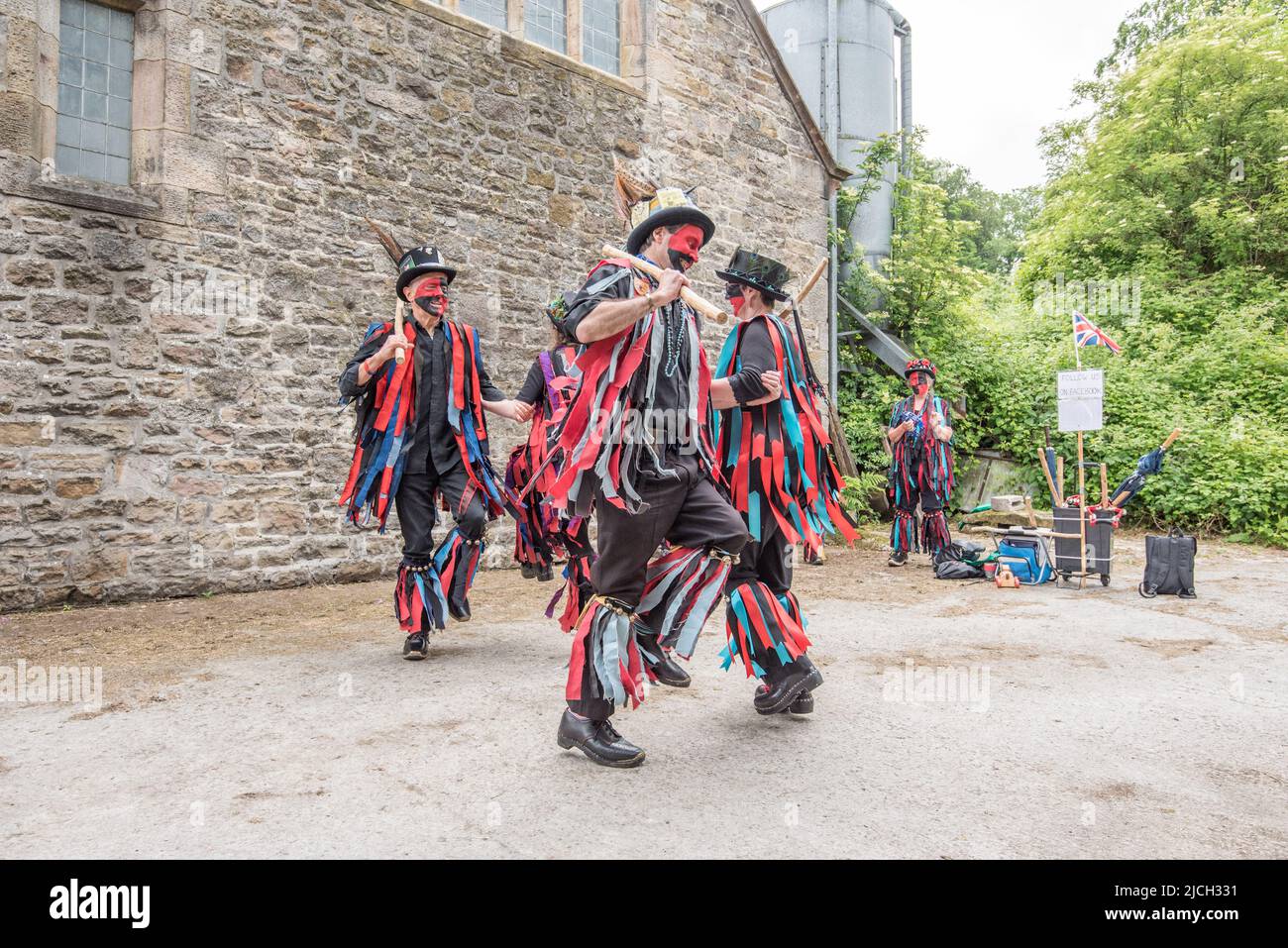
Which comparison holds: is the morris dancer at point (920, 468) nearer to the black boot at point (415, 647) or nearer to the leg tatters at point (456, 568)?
the leg tatters at point (456, 568)

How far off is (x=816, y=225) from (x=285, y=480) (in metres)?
7.93

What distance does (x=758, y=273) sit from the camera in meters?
3.82

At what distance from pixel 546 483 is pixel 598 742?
2.06 metres

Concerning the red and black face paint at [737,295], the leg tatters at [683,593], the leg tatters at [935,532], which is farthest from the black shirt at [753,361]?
the leg tatters at [935,532]

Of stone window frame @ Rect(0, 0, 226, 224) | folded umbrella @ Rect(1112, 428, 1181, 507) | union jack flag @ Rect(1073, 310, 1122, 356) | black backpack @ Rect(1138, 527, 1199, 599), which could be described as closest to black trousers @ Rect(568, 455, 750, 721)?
stone window frame @ Rect(0, 0, 226, 224)

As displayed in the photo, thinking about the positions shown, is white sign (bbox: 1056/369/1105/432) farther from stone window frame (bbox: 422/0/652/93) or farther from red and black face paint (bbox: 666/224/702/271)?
red and black face paint (bbox: 666/224/702/271)

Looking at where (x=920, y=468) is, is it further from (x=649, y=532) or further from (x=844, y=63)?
(x=844, y=63)

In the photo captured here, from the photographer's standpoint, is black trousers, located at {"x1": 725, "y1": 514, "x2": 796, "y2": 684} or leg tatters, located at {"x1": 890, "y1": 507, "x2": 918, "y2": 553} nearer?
black trousers, located at {"x1": 725, "y1": 514, "x2": 796, "y2": 684}

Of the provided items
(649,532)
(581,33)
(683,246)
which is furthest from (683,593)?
(581,33)

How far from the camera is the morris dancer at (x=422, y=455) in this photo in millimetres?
4895

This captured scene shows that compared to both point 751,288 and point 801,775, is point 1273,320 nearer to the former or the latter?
point 751,288

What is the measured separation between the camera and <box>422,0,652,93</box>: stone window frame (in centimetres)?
854

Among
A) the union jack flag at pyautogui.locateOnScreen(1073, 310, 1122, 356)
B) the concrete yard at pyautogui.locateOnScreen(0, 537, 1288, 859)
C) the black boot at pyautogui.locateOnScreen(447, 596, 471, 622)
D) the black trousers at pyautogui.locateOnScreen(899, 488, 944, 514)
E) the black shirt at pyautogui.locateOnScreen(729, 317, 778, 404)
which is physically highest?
the union jack flag at pyautogui.locateOnScreen(1073, 310, 1122, 356)

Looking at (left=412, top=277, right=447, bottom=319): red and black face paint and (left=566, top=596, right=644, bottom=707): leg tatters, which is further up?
(left=412, top=277, right=447, bottom=319): red and black face paint
